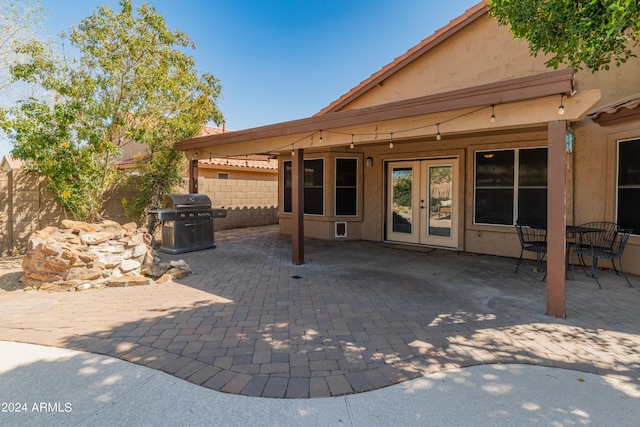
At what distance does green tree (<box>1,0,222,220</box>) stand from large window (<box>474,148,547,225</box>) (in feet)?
25.0

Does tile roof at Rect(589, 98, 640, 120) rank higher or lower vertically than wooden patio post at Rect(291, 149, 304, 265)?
higher

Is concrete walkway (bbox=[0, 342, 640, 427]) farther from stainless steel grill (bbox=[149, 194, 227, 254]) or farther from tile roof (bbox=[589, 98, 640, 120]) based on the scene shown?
stainless steel grill (bbox=[149, 194, 227, 254])

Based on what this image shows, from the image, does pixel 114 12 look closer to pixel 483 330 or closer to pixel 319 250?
pixel 319 250

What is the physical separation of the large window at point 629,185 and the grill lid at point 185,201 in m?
8.67

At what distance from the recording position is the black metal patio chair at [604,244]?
5.76 meters

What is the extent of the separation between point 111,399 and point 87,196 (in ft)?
22.8

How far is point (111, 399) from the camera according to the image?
261 cm

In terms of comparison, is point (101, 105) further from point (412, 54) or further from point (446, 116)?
point (412, 54)

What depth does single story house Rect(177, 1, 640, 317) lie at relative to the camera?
4.43 m

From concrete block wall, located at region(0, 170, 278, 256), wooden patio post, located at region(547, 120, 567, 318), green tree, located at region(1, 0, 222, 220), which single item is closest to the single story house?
wooden patio post, located at region(547, 120, 567, 318)

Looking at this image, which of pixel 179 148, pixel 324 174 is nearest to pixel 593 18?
pixel 324 174

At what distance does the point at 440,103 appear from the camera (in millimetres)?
5012

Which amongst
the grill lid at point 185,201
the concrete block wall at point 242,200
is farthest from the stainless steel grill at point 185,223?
the concrete block wall at point 242,200

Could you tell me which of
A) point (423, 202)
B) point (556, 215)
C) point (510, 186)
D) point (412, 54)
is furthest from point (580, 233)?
point (412, 54)
